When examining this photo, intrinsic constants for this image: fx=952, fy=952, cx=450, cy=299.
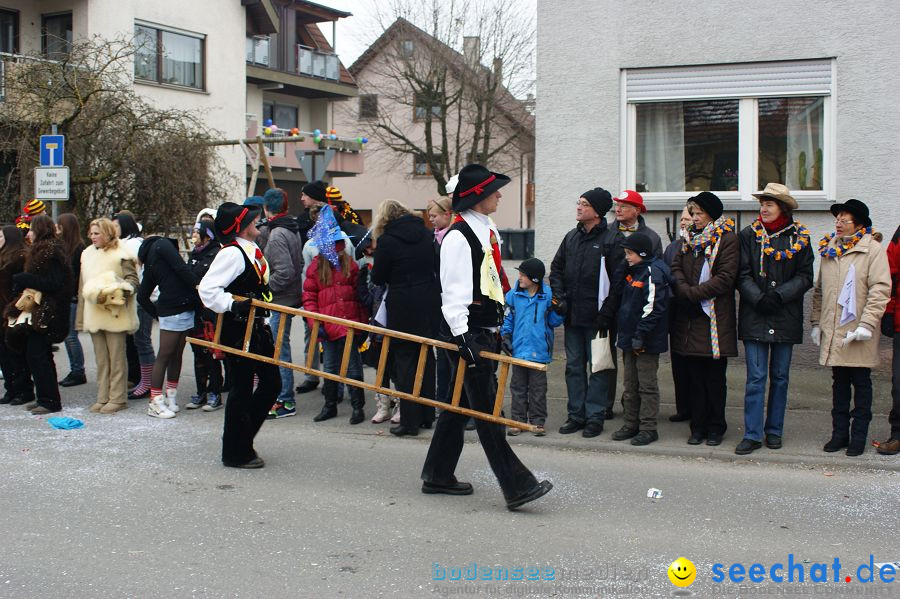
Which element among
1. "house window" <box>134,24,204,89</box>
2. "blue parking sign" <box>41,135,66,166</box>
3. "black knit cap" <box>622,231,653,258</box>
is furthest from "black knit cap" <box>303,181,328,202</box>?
"house window" <box>134,24,204,89</box>

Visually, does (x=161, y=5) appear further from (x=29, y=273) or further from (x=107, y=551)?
(x=107, y=551)

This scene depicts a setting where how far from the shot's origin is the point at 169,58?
27781mm

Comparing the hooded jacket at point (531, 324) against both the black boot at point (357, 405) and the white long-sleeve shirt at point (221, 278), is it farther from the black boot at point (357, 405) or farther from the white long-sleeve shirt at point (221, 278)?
the white long-sleeve shirt at point (221, 278)

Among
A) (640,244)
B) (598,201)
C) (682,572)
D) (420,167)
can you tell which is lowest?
(682,572)

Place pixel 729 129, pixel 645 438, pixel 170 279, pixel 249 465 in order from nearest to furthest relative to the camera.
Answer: pixel 249 465 → pixel 645 438 → pixel 170 279 → pixel 729 129

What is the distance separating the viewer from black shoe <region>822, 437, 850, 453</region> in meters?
7.43

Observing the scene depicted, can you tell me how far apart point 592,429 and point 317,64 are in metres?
32.9

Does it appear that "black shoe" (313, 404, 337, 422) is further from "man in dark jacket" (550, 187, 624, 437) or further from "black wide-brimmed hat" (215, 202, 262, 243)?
"black wide-brimmed hat" (215, 202, 262, 243)

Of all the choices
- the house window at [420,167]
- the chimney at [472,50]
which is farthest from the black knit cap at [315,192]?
the house window at [420,167]

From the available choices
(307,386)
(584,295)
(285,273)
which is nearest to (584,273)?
(584,295)

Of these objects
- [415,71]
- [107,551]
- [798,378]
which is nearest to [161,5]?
[415,71]

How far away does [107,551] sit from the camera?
5.20 meters

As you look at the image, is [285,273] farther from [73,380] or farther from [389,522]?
[389,522]

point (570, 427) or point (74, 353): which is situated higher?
point (74, 353)
